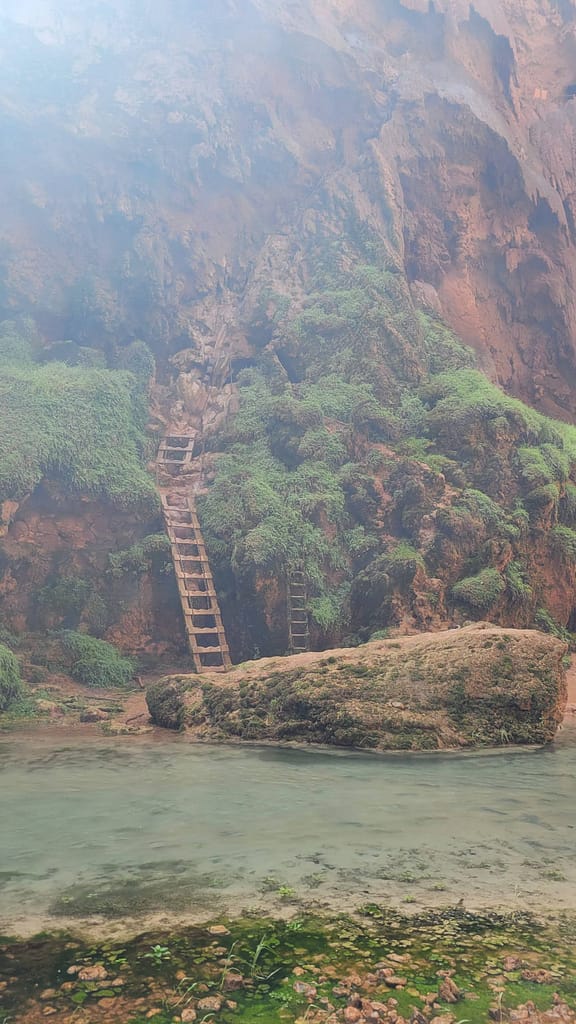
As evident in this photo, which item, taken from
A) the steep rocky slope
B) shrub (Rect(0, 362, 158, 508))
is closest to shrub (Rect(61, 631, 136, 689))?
the steep rocky slope

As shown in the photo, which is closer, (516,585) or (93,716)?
(93,716)

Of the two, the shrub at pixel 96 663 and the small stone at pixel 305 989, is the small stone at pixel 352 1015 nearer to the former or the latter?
the small stone at pixel 305 989

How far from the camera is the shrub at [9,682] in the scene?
14.4m

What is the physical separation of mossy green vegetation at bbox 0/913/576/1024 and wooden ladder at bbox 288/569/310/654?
12.0m

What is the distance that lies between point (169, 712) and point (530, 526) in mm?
9489

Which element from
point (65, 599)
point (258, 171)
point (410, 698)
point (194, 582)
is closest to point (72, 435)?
point (65, 599)

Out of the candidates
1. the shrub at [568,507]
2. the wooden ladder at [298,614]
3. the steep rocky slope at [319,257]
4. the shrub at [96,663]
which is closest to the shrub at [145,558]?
the steep rocky slope at [319,257]

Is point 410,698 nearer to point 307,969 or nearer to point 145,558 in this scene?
point 307,969

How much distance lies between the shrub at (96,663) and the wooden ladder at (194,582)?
1.54 m

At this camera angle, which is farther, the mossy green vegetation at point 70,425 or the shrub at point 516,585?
the mossy green vegetation at point 70,425

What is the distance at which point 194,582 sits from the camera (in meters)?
18.7

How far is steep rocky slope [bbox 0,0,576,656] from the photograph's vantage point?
61.3 feet

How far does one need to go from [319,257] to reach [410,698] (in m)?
17.7

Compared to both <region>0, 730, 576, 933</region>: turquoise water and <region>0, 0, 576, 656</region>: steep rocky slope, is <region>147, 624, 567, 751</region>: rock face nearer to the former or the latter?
<region>0, 730, 576, 933</region>: turquoise water
